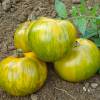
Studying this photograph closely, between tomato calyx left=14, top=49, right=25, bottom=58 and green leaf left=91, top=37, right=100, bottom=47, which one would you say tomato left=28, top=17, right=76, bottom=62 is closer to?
tomato calyx left=14, top=49, right=25, bottom=58

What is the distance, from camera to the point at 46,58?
8.02 ft

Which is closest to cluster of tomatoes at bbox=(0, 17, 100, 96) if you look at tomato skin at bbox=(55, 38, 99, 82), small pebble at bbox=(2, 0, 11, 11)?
tomato skin at bbox=(55, 38, 99, 82)

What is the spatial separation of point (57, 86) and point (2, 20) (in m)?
0.99

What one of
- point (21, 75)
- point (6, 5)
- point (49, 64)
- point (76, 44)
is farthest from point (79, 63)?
point (6, 5)

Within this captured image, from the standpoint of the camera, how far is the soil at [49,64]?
2.58 metres

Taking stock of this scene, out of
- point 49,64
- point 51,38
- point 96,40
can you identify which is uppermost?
point 51,38

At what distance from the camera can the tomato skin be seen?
2523 millimetres

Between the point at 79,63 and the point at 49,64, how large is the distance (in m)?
0.25

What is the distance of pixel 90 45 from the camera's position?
2594mm

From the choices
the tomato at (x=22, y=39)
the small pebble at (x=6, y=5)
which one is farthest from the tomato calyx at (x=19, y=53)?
the small pebble at (x=6, y=5)

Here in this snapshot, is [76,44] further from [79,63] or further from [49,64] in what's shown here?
[49,64]

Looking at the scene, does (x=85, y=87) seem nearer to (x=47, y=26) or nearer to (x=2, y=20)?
(x=47, y=26)

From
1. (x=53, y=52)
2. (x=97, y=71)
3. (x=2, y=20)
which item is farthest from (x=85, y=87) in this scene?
(x=2, y=20)

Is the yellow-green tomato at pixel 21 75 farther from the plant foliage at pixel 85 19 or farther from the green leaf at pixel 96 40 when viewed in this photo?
the green leaf at pixel 96 40
